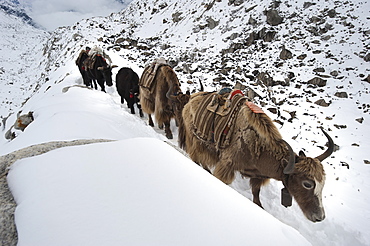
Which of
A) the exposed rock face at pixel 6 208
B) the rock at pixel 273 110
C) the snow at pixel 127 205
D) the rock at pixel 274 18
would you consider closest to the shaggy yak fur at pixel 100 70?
the exposed rock face at pixel 6 208

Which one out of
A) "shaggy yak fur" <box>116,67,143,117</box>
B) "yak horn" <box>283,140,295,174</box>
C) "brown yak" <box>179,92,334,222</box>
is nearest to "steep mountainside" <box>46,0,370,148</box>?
"shaggy yak fur" <box>116,67,143,117</box>

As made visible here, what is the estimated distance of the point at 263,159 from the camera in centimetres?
243

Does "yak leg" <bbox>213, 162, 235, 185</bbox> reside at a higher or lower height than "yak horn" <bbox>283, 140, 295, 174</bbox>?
lower

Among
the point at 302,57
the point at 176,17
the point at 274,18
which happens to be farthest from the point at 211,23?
the point at 302,57

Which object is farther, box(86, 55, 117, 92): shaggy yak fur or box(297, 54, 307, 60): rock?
box(297, 54, 307, 60): rock

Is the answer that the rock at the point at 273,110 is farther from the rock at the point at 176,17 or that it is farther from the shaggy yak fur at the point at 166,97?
the rock at the point at 176,17

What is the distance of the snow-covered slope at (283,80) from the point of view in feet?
10.4

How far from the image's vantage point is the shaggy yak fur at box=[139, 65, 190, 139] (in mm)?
4473

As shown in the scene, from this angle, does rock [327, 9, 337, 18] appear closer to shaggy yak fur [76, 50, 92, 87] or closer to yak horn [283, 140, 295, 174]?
shaggy yak fur [76, 50, 92, 87]

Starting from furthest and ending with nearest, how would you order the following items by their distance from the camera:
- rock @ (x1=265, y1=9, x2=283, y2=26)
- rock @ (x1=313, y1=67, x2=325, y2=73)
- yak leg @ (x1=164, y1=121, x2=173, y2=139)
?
rock @ (x1=265, y1=9, x2=283, y2=26), rock @ (x1=313, y1=67, x2=325, y2=73), yak leg @ (x1=164, y1=121, x2=173, y2=139)

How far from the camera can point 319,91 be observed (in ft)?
29.6

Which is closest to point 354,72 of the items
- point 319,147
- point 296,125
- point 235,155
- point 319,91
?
point 319,91

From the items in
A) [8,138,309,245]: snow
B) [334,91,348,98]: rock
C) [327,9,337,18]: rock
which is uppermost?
[327,9,337,18]: rock

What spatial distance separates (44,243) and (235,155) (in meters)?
2.33
